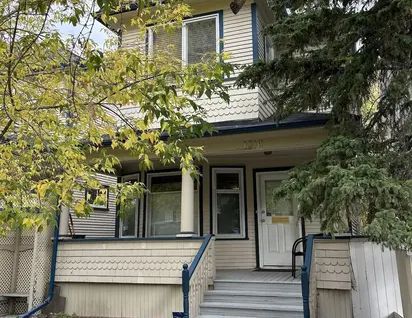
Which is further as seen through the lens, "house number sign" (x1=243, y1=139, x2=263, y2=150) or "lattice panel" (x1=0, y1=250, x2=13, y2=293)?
"lattice panel" (x1=0, y1=250, x2=13, y2=293)

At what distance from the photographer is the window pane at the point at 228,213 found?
383 inches

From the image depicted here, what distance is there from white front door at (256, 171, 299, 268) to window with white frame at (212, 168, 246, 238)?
0.44 metres

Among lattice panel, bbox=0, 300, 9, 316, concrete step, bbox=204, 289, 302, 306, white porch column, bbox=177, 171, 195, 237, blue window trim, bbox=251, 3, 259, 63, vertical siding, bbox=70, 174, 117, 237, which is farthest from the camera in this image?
vertical siding, bbox=70, 174, 117, 237

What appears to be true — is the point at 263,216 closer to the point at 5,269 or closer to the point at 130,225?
the point at 130,225

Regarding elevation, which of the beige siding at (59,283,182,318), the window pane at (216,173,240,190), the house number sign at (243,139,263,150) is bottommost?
the beige siding at (59,283,182,318)

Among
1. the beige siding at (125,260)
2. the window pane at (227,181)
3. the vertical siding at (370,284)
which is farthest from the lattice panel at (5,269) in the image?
the vertical siding at (370,284)

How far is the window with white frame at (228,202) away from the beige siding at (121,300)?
224 cm

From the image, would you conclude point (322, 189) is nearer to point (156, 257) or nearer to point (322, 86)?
point (322, 86)

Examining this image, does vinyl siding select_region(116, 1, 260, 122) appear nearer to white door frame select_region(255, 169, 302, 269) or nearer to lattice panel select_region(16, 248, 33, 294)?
white door frame select_region(255, 169, 302, 269)

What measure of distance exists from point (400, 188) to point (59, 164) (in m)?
3.76

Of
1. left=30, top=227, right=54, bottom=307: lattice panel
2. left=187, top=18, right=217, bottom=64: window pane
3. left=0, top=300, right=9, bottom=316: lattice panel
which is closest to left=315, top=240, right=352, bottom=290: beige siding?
left=187, top=18, right=217, bottom=64: window pane

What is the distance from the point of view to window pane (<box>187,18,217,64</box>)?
9789 millimetres

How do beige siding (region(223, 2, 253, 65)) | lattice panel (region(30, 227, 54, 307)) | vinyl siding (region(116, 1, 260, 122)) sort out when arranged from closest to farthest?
lattice panel (region(30, 227, 54, 307))
vinyl siding (region(116, 1, 260, 122))
beige siding (region(223, 2, 253, 65))

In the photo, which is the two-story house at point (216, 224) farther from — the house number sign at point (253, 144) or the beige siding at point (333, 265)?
the beige siding at point (333, 265)
